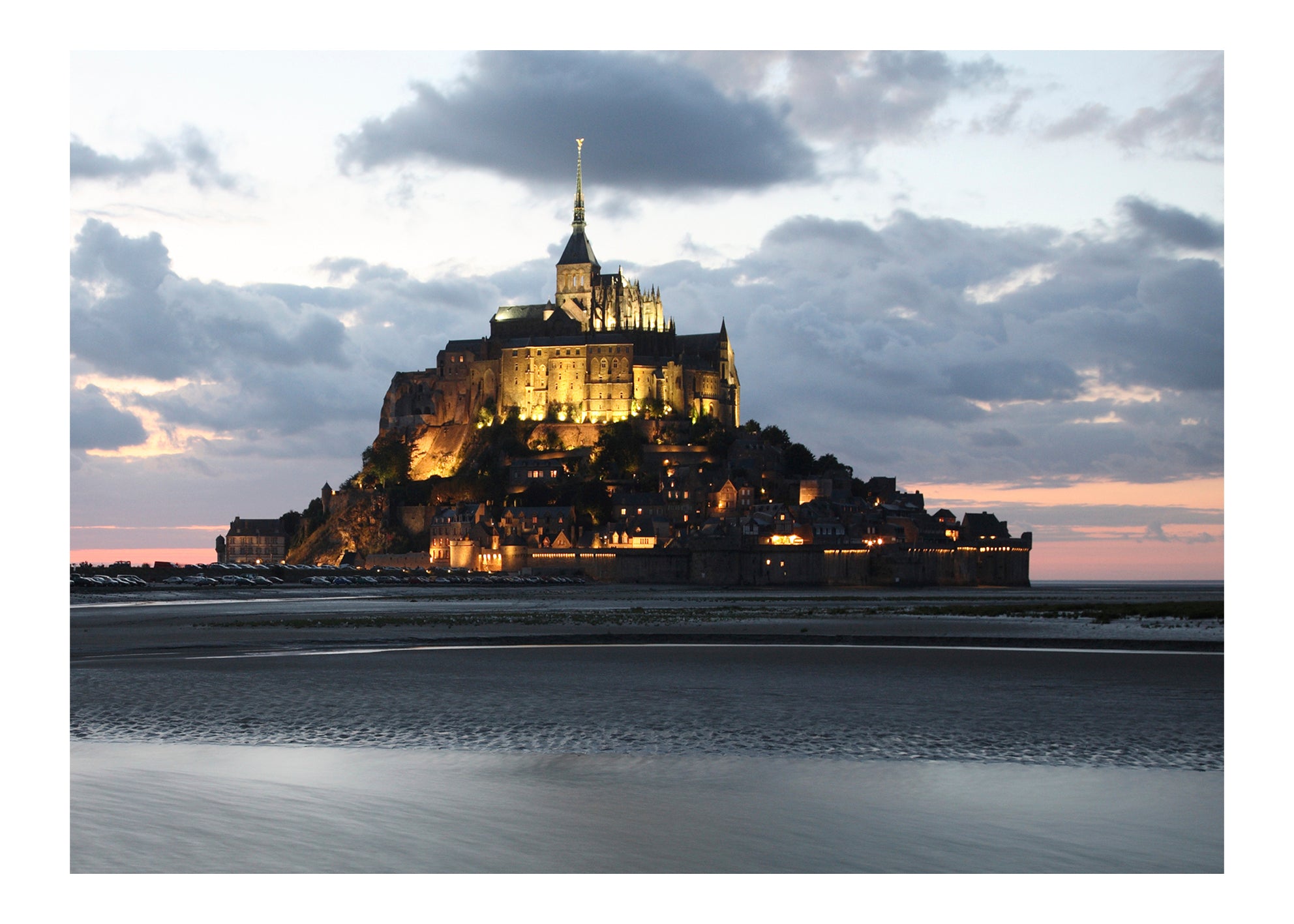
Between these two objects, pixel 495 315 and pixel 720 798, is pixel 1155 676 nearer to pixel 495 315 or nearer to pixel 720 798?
pixel 720 798

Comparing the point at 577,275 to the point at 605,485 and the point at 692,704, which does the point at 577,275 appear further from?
the point at 692,704

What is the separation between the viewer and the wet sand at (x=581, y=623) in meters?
26.1

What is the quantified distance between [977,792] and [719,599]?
1896 inches

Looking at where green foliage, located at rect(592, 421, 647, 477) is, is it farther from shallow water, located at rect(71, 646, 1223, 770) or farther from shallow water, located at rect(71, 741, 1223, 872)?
shallow water, located at rect(71, 741, 1223, 872)

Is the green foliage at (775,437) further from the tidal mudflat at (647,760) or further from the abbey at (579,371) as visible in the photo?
the tidal mudflat at (647,760)

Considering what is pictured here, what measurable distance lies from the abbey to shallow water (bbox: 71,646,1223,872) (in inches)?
3839

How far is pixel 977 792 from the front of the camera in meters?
10.3

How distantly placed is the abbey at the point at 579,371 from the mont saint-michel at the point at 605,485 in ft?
0.63

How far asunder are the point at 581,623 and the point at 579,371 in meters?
85.3

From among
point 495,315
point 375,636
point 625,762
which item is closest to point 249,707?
point 625,762

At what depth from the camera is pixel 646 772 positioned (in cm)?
1110

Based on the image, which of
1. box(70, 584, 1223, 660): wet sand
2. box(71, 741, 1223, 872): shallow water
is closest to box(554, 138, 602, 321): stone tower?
box(70, 584, 1223, 660): wet sand

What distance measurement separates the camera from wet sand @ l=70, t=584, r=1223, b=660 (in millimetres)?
26125

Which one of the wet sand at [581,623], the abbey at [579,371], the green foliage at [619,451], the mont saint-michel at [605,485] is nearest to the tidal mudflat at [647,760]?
the wet sand at [581,623]
